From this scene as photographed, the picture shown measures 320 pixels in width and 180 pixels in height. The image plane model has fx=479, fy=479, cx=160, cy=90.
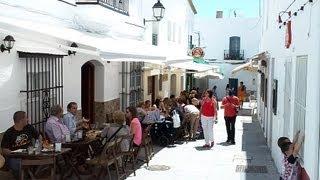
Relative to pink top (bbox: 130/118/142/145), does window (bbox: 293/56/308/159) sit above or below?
above

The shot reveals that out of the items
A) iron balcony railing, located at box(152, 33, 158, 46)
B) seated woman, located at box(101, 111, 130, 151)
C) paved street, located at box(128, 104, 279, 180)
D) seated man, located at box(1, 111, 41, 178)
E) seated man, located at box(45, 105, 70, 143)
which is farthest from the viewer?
iron balcony railing, located at box(152, 33, 158, 46)

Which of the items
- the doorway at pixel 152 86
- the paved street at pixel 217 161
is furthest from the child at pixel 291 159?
the doorway at pixel 152 86

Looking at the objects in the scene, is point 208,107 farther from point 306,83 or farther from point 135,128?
point 306,83

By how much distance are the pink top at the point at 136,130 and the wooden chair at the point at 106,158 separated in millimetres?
870

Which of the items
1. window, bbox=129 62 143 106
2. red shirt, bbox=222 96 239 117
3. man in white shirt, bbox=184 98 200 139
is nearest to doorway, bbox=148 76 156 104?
window, bbox=129 62 143 106

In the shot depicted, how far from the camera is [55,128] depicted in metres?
9.16

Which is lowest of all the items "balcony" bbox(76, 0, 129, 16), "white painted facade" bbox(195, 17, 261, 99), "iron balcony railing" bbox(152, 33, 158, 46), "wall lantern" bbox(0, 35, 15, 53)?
"wall lantern" bbox(0, 35, 15, 53)

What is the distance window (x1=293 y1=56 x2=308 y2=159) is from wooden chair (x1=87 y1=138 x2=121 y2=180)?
346 centimetres

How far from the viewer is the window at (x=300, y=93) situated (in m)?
6.78

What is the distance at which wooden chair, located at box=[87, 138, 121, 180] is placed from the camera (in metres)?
9.04

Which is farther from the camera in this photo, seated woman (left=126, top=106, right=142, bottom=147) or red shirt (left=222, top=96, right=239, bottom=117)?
red shirt (left=222, top=96, right=239, bottom=117)

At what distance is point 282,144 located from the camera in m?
6.50

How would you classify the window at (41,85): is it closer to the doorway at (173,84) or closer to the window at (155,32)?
the window at (155,32)

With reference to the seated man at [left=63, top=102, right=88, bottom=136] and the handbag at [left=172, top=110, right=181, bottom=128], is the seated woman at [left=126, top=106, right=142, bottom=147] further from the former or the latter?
the handbag at [left=172, top=110, right=181, bottom=128]
